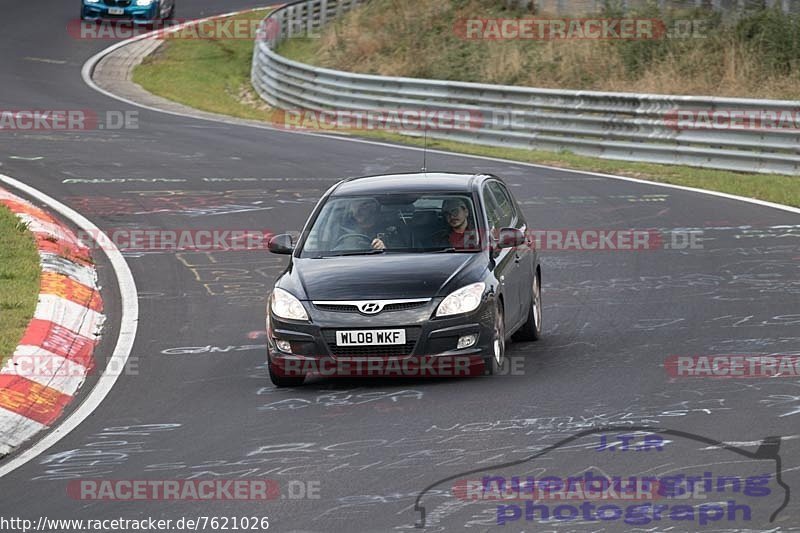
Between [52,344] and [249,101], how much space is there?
959 inches

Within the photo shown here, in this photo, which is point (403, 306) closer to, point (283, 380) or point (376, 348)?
point (376, 348)

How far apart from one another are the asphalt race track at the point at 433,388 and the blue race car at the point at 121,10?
23421 mm

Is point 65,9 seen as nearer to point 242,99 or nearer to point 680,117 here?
point 242,99

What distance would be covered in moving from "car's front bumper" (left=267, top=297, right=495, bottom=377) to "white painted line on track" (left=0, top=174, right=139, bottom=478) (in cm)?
144

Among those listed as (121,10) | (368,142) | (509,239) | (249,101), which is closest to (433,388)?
(509,239)

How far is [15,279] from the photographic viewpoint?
14250 mm

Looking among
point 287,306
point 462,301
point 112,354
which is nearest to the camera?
point 462,301

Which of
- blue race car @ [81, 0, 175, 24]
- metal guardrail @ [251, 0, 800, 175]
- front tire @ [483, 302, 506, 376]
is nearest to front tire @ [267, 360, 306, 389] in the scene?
front tire @ [483, 302, 506, 376]

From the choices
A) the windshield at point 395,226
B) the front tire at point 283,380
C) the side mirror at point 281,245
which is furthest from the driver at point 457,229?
the front tire at point 283,380

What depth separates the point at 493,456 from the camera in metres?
8.57

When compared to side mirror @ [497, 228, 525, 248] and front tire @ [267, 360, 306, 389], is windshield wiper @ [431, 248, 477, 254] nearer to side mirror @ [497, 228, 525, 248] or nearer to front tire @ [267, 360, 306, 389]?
side mirror @ [497, 228, 525, 248]

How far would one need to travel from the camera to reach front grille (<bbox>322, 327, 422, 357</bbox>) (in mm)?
10523

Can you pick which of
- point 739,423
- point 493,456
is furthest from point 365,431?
point 739,423

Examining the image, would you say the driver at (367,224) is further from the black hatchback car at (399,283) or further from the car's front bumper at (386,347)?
the car's front bumper at (386,347)
